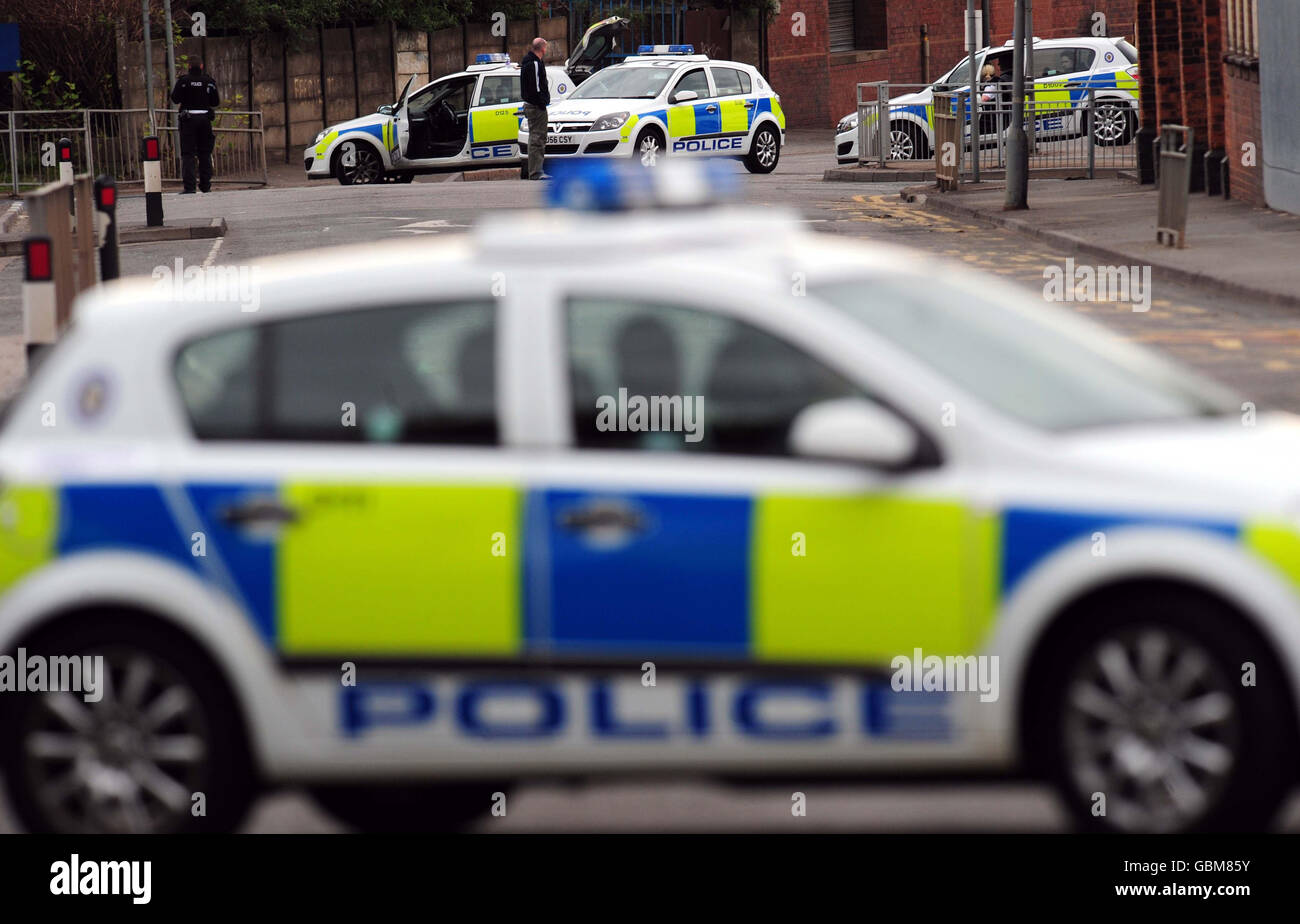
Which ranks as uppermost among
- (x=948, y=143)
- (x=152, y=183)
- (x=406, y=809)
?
(x=948, y=143)

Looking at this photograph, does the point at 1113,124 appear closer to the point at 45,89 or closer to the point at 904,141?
the point at 904,141

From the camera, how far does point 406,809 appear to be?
5.51 meters

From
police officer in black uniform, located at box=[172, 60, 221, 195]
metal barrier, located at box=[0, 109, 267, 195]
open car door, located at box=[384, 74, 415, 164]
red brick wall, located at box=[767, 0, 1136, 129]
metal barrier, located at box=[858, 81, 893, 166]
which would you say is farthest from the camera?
red brick wall, located at box=[767, 0, 1136, 129]

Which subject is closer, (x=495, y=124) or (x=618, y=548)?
(x=618, y=548)

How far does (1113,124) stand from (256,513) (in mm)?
28030

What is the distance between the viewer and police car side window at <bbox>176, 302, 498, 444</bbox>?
200 inches

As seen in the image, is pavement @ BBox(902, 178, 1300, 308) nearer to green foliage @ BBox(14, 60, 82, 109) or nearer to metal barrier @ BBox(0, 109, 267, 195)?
metal barrier @ BBox(0, 109, 267, 195)

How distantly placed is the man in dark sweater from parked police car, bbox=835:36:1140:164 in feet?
15.3

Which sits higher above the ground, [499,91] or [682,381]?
[499,91]

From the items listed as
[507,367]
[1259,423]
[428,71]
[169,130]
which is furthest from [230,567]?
[428,71]

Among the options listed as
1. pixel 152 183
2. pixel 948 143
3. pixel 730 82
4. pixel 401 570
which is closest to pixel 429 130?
pixel 730 82

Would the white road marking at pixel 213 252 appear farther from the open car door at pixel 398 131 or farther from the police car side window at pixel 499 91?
the police car side window at pixel 499 91

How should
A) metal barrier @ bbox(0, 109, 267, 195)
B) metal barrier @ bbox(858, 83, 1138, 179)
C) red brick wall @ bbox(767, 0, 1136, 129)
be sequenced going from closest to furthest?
metal barrier @ bbox(858, 83, 1138, 179) → metal barrier @ bbox(0, 109, 267, 195) → red brick wall @ bbox(767, 0, 1136, 129)

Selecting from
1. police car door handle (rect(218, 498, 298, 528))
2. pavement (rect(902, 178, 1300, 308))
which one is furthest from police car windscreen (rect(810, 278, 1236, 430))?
pavement (rect(902, 178, 1300, 308))
